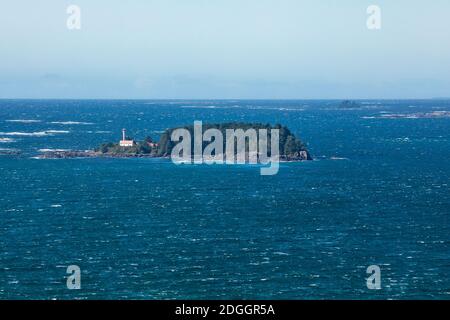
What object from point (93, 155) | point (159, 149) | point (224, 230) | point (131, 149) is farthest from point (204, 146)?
point (224, 230)

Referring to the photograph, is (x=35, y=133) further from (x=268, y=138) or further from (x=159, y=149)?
(x=268, y=138)

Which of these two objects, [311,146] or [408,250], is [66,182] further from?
[311,146]

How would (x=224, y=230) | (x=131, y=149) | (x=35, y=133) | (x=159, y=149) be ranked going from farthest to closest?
(x=35, y=133), (x=131, y=149), (x=159, y=149), (x=224, y=230)

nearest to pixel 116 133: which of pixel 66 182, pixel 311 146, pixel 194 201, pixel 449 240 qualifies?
pixel 311 146

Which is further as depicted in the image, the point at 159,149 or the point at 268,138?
the point at 159,149

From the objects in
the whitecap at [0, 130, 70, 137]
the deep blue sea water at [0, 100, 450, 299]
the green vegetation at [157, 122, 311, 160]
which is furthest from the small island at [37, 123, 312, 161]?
the whitecap at [0, 130, 70, 137]

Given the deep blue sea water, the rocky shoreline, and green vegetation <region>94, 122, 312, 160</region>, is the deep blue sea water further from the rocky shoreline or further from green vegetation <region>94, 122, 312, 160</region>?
green vegetation <region>94, 122, 312, 160</region>
